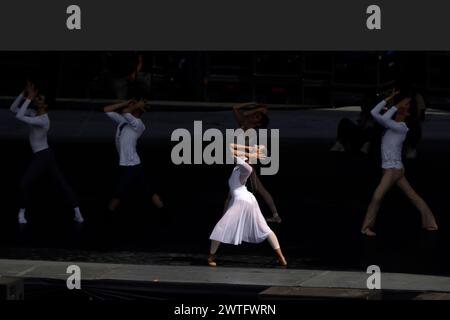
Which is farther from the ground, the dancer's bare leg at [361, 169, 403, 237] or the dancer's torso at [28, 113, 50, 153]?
the dancer's torso at [28, 113, 50, 153]

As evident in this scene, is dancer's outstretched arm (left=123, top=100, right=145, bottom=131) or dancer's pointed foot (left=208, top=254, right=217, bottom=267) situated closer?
dancer's pointed foot (left=208, top=254, right=217, bottom=267)

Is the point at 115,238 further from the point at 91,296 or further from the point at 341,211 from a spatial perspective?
the point at 91,296

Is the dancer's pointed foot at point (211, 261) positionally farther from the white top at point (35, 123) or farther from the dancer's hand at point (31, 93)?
the dancer's hand at point (31, 93)

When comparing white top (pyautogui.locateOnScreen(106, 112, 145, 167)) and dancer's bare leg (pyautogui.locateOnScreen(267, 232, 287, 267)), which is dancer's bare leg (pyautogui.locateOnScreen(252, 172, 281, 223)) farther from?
dancer's bare leg (pyautogui.locateOnScreen(267, 232, 287, 267))

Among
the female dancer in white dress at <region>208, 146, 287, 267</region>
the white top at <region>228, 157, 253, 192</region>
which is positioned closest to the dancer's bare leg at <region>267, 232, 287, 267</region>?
the female dancer in white dress at <region>208, 146, 287, 267</region>

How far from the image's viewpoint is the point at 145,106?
17359mm

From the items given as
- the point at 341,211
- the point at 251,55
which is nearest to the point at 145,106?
the point at 341,211

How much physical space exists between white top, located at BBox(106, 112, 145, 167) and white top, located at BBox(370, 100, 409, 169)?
128 inches

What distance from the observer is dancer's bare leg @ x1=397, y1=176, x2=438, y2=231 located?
16.3 m

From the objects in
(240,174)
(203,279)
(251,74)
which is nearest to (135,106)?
(240,174)

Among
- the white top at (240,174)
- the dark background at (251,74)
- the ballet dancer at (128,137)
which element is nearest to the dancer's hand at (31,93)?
the ballet dancer at (128,137)

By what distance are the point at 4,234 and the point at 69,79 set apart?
1807 cm

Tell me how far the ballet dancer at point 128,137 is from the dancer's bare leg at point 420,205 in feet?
11.7

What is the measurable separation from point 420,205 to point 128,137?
13.1 feet
